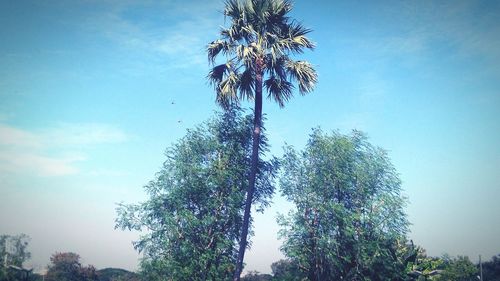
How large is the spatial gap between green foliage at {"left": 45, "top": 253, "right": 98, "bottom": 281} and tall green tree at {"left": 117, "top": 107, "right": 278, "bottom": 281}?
4754 centimetres

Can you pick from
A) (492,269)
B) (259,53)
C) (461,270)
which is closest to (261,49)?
(259,53)

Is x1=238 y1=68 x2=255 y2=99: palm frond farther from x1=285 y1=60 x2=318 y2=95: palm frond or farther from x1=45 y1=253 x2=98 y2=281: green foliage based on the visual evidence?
x1=45 y1=253 x2=98 y2=281: green foliage

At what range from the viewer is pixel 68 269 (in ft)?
188

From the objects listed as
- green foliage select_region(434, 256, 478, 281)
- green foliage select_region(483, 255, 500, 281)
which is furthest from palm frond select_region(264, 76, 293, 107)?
green foliage select_region(483, 255, 500, 281)

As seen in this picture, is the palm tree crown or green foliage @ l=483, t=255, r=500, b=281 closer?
the palm tree crown

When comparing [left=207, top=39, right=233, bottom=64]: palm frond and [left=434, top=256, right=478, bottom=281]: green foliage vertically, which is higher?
[left=207, top=39, right=233, bottom=64]: palm frond

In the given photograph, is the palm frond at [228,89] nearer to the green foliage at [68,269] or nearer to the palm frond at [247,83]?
the palm frond at [247,83]

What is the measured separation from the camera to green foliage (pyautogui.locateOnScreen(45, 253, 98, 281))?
2176 inches

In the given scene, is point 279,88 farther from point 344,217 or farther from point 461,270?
point 461,270

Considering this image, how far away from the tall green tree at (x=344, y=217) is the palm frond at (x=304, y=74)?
6052mm

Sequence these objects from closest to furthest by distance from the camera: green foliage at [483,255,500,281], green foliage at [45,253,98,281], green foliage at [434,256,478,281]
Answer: green foliage at [434,256,478,281], green foliage at [45,253,98,281], green foliage at [483,255,500,281]

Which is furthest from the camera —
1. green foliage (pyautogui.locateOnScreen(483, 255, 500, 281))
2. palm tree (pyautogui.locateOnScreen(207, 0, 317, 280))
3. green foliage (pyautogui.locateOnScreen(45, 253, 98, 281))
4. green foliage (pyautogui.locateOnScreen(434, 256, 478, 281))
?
green foliage (pyautogui.locateOnScreen(483, 255, 500, 281))

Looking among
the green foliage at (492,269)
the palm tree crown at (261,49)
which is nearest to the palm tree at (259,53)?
the palm tree crown at (261,49)

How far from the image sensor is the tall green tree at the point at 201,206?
1741 cm
